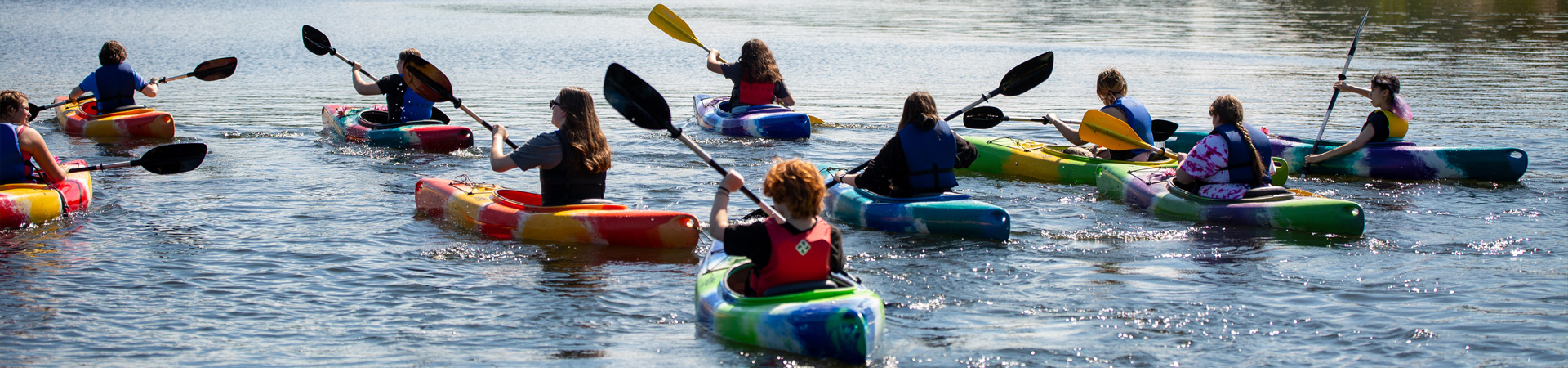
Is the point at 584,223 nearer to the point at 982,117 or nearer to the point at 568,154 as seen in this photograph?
the point at 568,154

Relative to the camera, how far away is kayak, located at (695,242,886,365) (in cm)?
494

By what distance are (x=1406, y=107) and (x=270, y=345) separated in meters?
9.17

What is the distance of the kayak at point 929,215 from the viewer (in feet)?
25.2

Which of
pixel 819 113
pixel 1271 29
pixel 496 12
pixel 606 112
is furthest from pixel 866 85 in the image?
pixel 496 12

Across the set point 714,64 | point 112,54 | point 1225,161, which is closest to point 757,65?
point 714,64

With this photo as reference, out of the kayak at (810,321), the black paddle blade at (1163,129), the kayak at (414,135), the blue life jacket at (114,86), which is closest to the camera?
the kayak at (810,321)

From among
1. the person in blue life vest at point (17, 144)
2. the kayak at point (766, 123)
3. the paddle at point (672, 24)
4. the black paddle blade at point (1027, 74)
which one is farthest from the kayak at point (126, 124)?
the black paddle blade at point (1027, 74)

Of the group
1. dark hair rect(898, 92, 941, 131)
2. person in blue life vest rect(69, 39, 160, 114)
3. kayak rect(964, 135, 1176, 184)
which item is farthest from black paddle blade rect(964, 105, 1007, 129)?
person in blue life vest rect(69, 39, 160, 114)

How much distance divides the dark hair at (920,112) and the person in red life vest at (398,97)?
6.16 m

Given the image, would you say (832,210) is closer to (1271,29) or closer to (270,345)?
(270,345)

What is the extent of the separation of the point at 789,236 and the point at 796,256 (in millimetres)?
95

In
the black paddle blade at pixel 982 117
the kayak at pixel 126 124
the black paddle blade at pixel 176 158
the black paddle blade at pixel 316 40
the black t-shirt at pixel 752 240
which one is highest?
the black t-shirt at pixel 752 240

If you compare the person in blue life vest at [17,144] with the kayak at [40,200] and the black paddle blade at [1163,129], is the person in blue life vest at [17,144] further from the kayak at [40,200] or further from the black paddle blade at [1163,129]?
the black paddle blade at [1163,129]

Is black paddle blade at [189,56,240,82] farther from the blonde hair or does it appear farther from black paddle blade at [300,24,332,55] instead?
the blonde hair
